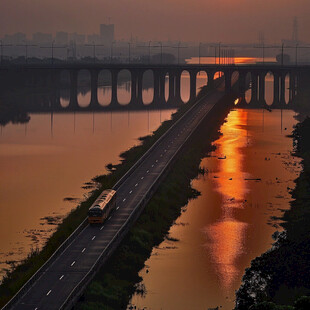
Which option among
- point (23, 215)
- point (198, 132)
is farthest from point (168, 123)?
point (23, 215)

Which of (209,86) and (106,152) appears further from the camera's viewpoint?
(209,86)

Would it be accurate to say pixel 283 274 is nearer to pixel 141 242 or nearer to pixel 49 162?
pixel 141 242

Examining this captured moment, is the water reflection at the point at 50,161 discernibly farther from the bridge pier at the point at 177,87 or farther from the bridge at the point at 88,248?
the bridge pier at the point at 177,87

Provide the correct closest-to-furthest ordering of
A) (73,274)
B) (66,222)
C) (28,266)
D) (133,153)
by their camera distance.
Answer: (73,274) < (28,266) < (66,222) < (133,153)

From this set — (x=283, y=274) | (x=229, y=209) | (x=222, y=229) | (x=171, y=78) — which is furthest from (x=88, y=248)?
(x=171, y=78)

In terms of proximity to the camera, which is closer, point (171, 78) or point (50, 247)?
point (50, 247)

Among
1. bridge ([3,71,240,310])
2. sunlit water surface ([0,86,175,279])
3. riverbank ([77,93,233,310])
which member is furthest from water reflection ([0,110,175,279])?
riverbank ([77,93,233,310])

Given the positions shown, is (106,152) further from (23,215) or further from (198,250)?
(198,250)
